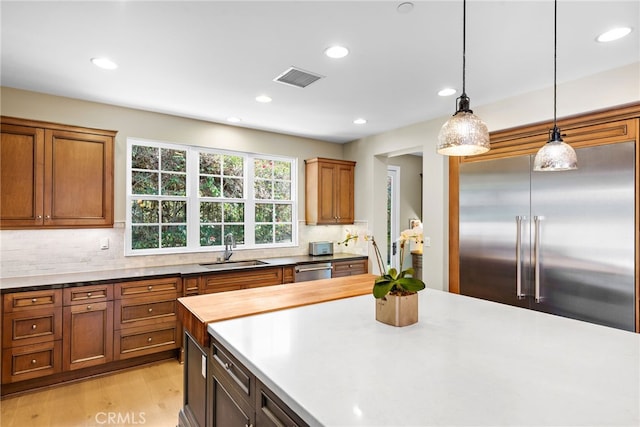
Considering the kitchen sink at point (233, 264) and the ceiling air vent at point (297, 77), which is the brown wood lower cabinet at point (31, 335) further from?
the ceiling air vent at point (297, 77)

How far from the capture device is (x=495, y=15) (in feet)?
6.45

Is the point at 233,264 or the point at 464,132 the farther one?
the point at 233,264

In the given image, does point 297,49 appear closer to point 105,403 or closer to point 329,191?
point 329,191

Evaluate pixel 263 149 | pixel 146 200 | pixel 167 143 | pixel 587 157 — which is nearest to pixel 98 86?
pixel 167 143

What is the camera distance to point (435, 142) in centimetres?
409

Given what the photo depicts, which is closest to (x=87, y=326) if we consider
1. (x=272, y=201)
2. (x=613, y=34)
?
(x=272, y=201)

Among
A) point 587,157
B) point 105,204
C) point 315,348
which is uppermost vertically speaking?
point 587,157

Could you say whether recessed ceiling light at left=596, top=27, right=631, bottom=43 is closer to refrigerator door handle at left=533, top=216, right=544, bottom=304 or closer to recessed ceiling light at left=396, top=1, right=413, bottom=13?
recessed ceiling light at left=396, top=1, right=413, bottom=13

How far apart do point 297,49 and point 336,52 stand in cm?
A: 28

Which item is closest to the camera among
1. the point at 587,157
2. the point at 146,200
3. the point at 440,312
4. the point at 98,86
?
the point at 440,312

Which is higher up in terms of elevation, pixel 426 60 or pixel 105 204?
pixel 426 60

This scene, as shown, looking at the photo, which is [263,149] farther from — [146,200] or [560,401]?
[560,401]

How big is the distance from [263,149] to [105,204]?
6.75 feet

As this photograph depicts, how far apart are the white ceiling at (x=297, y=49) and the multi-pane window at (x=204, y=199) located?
2.49 ft
